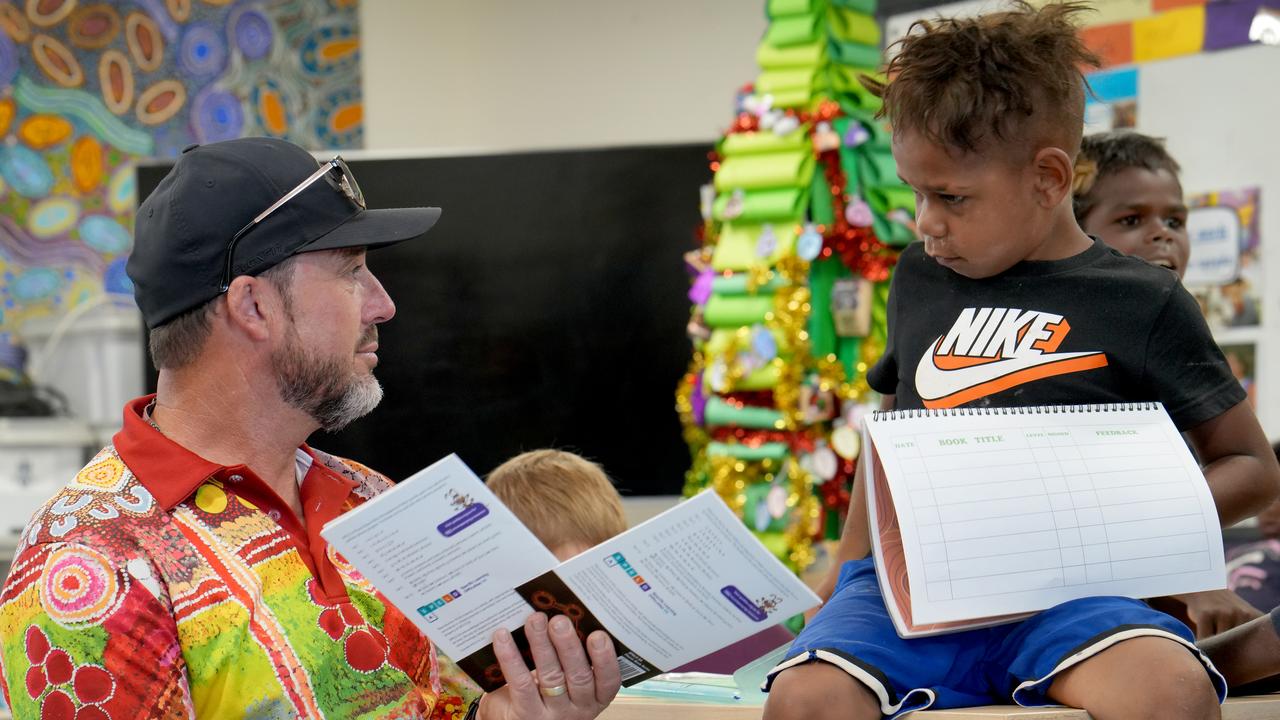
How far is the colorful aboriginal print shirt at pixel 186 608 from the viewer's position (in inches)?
50.8

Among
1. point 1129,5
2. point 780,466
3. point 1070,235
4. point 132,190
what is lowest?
point 780,466

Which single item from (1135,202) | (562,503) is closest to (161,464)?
(562,503)

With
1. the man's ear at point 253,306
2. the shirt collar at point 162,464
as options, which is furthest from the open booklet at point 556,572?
the man's ear at point 253,306

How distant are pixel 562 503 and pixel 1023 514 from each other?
2.78 feet

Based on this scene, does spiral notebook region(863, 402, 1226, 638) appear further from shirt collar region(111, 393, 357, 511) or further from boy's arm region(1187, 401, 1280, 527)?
shirt collar region(111, 393, 357, 511)

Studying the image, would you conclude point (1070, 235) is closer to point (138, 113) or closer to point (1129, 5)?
point (1129, 5)

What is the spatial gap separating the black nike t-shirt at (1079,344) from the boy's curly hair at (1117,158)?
0.71 meters

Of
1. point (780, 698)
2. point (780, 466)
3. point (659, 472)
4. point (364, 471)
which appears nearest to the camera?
point (780, 698)

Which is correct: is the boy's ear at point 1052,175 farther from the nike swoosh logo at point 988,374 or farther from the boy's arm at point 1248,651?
the boy's arm at point 1248,651

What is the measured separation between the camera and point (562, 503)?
1.93 meters

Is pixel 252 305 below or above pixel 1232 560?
above

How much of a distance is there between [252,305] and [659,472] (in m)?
2.61

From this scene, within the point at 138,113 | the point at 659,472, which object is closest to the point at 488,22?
the point at 138,113

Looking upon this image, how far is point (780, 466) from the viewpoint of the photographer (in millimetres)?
3398
